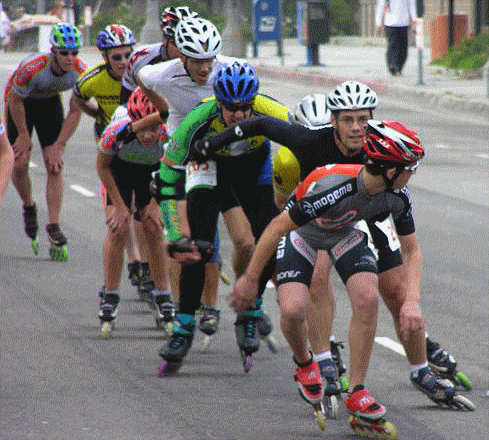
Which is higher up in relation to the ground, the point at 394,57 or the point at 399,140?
the point at 399,140

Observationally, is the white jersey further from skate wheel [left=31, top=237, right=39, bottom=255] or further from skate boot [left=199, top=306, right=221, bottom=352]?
skate wheel [left=31, top=237, right=39, bottom=255]

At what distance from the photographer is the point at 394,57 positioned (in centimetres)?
3216

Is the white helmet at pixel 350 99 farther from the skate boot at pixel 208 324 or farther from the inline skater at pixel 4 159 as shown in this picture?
the skate boot at pixel 208 324

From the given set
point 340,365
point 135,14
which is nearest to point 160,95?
point 340,365

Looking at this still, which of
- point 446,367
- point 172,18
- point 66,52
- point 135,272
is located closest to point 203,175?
point 446,367

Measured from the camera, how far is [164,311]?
10.8m

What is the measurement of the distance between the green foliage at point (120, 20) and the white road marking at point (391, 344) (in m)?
40.9

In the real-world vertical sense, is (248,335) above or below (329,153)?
below

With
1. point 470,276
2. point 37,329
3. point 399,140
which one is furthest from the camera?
point 470,276

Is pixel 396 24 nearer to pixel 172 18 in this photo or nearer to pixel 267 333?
pixel 172 18

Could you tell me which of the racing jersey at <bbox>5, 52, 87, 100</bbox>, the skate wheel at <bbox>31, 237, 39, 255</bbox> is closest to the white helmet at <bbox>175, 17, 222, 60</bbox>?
the racing jersey at <bbox>5, 52, 87, 100</bbox>

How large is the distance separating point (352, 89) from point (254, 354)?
2.32 m

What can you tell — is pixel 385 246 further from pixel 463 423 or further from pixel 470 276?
pixel 470 276

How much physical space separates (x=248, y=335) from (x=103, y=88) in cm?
344
